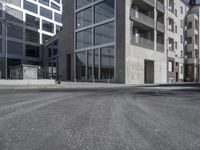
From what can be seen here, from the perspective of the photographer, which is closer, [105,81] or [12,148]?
[12,148]

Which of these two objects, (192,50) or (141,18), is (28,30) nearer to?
(141,18)

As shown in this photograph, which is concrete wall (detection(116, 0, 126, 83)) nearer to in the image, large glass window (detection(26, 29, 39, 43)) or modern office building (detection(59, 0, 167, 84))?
modern office building (detection(59, 0, 167, 84))

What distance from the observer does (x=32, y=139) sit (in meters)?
4.66

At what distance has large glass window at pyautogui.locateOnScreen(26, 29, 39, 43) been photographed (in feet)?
228

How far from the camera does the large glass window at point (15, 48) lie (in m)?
63.7

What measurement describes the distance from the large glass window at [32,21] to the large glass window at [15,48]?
6749mm

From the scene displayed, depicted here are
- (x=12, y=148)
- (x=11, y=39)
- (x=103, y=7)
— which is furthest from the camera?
(x=11, y=39)

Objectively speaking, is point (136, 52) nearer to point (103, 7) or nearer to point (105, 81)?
point (105, 81)

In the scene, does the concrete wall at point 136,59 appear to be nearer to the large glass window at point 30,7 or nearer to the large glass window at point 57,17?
the large glass window at point 30,7

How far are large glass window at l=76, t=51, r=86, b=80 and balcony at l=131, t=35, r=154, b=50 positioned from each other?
9090 millimetres

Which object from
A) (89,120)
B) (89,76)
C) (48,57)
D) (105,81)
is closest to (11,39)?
(48,57)

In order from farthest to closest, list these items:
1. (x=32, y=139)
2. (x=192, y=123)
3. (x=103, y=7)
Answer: (x=103, y=7), (x=192, y=123), (x=32, y=139)

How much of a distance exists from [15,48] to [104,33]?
34761mm

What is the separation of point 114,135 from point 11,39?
63565 millimetres
